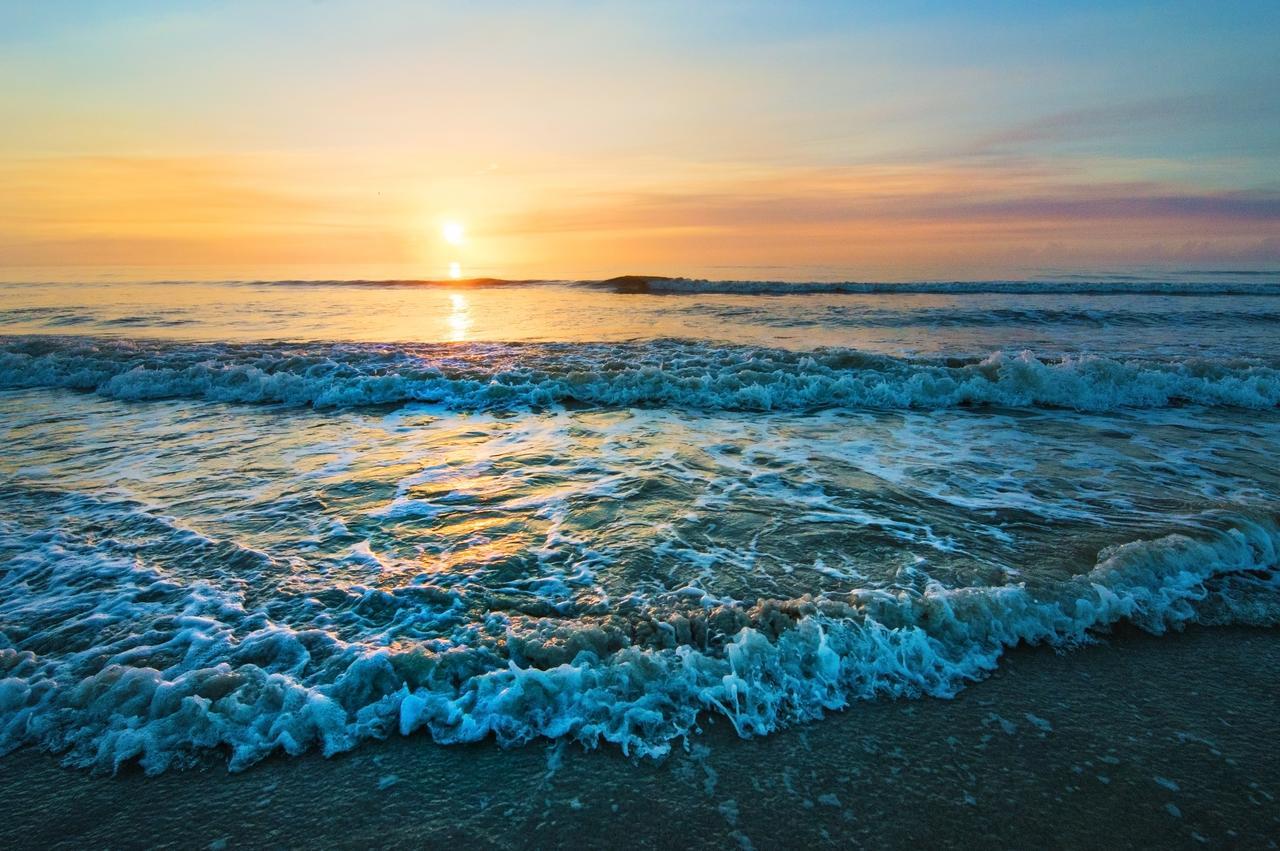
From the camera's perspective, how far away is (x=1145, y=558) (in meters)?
4.79

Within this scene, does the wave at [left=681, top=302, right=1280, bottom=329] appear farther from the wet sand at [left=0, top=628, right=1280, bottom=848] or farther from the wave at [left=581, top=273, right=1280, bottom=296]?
the wet sand at [left=0, top=628, right=1280, bottom=848]

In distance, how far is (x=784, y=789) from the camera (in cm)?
295

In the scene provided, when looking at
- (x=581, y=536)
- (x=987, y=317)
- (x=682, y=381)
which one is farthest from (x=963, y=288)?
(x=581, y=536)

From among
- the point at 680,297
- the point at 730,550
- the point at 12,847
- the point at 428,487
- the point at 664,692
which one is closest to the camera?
the point at 12,847

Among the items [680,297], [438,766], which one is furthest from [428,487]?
[680,297]

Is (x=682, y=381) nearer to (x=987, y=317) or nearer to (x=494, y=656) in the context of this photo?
(x=494, y=656)

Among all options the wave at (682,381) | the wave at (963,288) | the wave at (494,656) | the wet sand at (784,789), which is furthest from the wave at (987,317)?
the wet sand at (784,789)

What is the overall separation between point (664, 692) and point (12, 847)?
9.20 feet

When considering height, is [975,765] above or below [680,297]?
below

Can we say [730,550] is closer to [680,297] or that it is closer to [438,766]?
[438,766]

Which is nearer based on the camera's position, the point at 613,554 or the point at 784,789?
the point at 784,789

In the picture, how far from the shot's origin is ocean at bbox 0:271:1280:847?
3350mm

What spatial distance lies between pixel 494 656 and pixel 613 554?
148 centimetres

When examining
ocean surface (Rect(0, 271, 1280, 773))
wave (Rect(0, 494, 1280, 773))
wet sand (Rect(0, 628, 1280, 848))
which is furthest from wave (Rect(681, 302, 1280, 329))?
wet sand (Rect(0, 628, 1280, 848))
